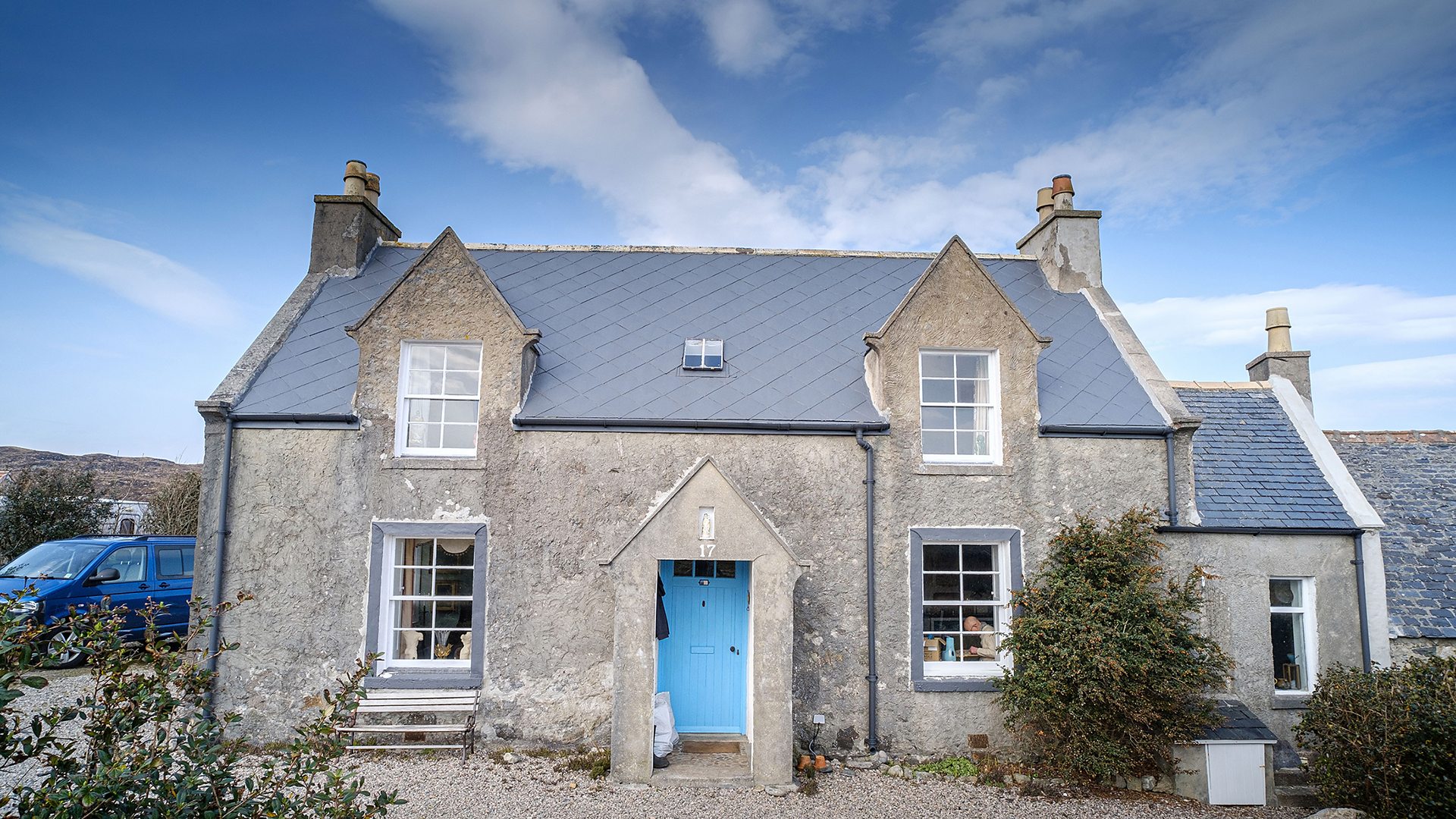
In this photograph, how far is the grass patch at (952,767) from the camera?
31.6 feet

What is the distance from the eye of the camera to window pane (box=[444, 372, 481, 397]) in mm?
10727

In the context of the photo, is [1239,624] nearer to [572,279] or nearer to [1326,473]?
[1326,473]

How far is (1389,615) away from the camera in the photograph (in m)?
11.1

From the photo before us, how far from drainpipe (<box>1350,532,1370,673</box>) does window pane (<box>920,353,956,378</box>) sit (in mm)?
5896

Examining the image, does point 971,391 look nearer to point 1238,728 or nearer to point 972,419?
point 972,419

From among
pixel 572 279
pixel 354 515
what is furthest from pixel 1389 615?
pixel 354 515

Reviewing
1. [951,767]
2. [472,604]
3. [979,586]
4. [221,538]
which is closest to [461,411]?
[472,604]

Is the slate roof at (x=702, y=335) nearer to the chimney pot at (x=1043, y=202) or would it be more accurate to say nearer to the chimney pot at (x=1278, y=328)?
the chimney pot at (x=1043, y=202)

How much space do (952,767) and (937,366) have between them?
537cm

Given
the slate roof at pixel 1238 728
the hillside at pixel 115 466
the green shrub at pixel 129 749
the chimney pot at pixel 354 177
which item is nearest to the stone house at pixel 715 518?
the slate roof at pixel 1238 728

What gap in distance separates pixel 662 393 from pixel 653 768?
4819mm

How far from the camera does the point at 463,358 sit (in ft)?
35.5

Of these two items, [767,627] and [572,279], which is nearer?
[767,627]

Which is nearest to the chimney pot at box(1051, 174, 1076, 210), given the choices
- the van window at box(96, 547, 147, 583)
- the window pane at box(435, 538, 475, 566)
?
the window pane at box(435, 538, 475, 566)
